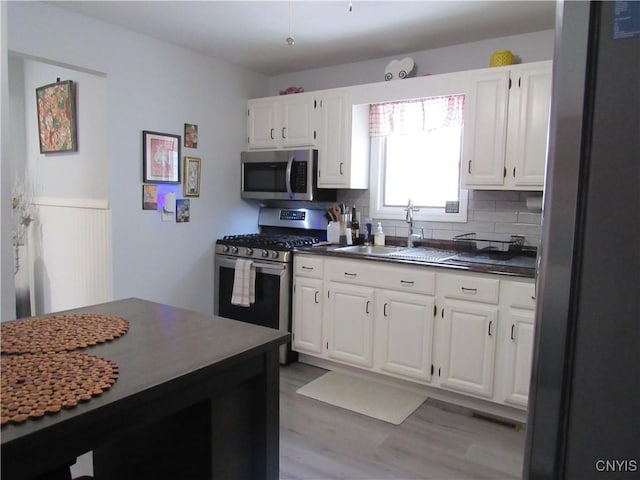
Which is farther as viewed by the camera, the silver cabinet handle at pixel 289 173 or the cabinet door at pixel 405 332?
the silver cabinet handle at pixel 289 173

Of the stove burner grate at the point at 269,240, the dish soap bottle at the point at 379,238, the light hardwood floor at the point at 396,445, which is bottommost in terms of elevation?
the light hardwood floor at the point at 396,445

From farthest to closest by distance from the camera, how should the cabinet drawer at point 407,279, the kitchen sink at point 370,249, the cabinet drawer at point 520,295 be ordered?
the kitchen sink at point 370,249 → the cabinet drawer at point 407,279 → the cabinet drawer at point 520,295

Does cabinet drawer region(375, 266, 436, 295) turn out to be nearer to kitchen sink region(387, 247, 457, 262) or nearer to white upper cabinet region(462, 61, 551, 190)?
kitchen sink region(387, 247, 457, 262)

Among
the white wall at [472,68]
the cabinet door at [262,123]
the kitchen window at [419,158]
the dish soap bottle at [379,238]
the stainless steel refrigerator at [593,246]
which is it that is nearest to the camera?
the stainless steel refrigerator at [593,246]

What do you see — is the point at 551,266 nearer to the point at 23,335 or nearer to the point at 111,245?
the point at 23,335

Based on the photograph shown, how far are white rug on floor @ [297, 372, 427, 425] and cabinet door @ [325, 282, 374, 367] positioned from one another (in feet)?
0.51

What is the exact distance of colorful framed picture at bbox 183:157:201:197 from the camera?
3.61 meters

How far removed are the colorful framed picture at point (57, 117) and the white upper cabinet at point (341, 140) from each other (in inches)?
74.1

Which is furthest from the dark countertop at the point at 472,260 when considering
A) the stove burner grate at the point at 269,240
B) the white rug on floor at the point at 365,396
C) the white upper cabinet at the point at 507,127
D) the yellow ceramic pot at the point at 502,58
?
the yellow ceramic pot at the point at 502,58

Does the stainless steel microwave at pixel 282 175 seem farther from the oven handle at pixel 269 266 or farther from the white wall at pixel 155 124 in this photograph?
the oven handle at pixel 269 266

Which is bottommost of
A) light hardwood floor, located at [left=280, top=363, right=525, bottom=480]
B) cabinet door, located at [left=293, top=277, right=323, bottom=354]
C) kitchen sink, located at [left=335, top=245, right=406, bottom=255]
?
light hardwood floor, located at [left=280, top=363, right=525, bottom=480]

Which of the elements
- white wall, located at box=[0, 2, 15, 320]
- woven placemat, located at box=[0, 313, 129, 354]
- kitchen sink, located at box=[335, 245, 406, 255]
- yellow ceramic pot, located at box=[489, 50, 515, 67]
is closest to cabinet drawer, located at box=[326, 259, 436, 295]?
kitchen sink, located at box=[335, 245, 406, 255]

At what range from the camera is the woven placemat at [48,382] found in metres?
0.95

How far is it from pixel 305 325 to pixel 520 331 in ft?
5.06
